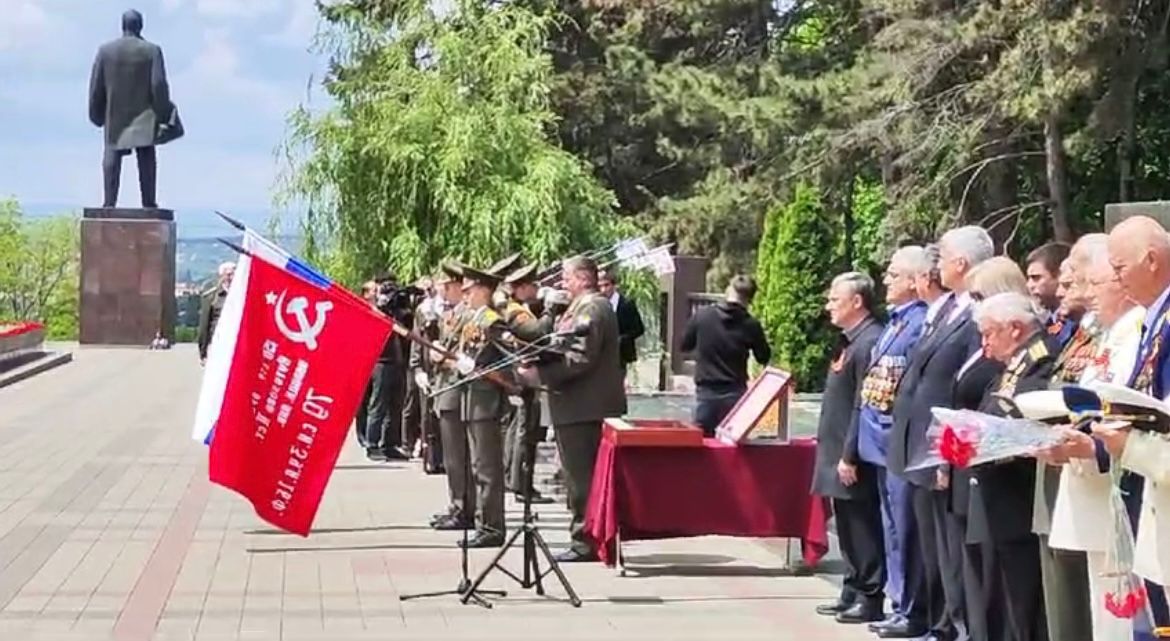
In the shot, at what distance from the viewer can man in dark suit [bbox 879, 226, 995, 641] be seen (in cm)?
753

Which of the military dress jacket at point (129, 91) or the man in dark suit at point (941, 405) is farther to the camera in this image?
the military dress jacket at point (129, 91)

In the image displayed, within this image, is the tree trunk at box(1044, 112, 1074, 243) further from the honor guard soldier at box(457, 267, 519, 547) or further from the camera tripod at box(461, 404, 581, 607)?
the camera tripod at box(461, 404, 581, 607)

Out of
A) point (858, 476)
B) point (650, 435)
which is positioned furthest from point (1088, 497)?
point (650, 435)

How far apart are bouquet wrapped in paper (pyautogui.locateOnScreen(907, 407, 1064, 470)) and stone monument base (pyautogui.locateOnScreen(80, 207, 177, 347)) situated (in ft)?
105

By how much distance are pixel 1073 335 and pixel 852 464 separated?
2.22m

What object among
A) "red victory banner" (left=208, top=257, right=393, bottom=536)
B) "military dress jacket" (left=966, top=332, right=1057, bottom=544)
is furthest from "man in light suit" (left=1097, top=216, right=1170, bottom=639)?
"red victory banner" (left=208, top=257, right=393, bottom=536)

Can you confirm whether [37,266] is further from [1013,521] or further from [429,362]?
[1013,521]

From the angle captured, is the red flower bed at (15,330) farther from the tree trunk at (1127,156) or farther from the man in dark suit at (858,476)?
the man in dark suit at (858,476)

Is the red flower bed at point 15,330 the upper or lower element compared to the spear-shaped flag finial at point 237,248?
lower

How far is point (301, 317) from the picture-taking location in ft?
33.5

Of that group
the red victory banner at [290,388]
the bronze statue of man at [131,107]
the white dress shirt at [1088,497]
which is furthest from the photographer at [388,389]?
the bronze statue of man at [131,107]

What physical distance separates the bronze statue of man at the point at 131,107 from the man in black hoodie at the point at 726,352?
2665 cm

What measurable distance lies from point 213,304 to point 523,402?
24.6 ft

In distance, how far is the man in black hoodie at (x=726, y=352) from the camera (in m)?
12.8
